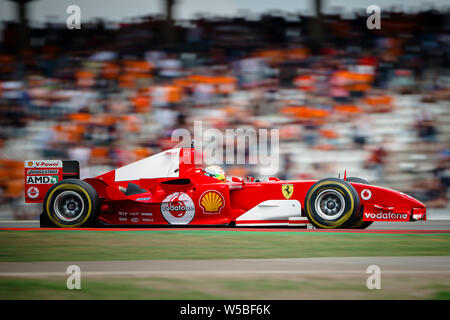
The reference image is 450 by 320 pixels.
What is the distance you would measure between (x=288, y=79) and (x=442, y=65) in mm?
3339

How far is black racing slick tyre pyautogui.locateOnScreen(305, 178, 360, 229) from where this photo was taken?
817 centimetres

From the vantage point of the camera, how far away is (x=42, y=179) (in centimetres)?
903

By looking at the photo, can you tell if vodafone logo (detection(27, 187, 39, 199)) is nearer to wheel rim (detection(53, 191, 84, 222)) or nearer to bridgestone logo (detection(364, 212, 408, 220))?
wheel rim (detection(53, 191, 84, 222))

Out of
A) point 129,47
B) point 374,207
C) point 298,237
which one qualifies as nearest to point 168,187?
point 298,237

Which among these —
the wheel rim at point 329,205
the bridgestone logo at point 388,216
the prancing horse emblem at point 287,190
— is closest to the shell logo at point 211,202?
the prancing horse emblem at point 287,190

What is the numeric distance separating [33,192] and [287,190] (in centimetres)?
368

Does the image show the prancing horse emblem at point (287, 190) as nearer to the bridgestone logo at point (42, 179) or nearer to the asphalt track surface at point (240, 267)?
the asphalt track surface at point (240, 267)

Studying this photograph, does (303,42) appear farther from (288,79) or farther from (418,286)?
(418,286)

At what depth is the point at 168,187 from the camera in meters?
8.80

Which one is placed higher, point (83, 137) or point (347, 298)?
point (83, 137)

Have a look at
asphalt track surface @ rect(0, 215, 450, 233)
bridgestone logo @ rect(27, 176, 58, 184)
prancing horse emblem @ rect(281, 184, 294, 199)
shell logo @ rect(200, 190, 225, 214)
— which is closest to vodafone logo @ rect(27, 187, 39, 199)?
bridgestone logo @ rect(27, 176, 58, 184)

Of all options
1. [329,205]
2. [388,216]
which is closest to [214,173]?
[329,205]

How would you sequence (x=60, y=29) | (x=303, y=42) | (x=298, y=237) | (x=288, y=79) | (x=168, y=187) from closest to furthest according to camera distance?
(x=298, y=237)
(x=168, y=187)
(x=288, y=79)
(x=303, y=42)
(x=60, y=29)

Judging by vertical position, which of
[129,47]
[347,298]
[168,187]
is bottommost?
[347,298]
